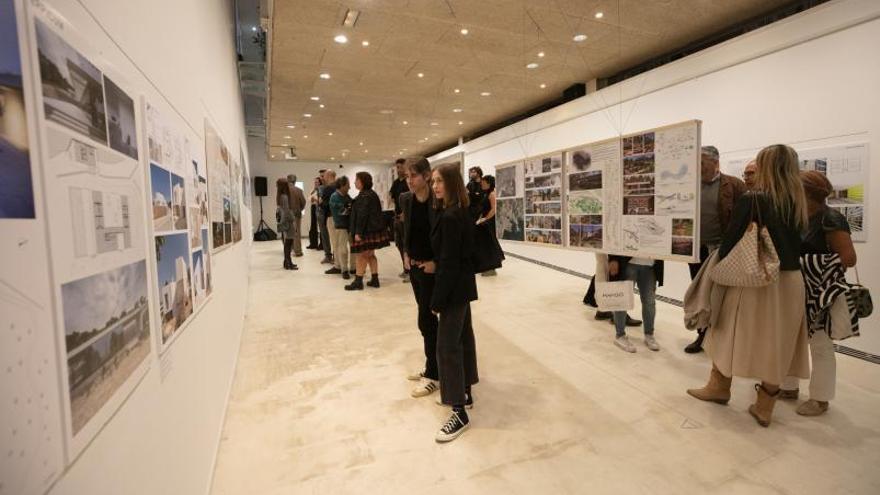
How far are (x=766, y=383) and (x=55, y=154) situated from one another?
10.1ft

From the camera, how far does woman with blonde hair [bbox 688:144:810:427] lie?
2.20 metres

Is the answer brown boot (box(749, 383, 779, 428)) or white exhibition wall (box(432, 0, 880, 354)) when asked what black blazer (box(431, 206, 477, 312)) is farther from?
white exhibition wall (box(432, 0, 880, 354))

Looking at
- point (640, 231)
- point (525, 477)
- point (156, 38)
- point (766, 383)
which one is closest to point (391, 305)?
point (640, 231)

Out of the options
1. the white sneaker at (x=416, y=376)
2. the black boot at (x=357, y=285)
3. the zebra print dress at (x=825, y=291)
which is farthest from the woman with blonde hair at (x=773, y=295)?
the black boot at (x=357, y=285)

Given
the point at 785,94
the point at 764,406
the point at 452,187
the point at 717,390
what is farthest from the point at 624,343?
the point at 785,94

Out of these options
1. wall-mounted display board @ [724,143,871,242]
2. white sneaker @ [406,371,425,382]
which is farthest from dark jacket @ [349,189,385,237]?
wall-mounted display board @ [724,143,871,242]

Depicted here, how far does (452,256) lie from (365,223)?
3762mm

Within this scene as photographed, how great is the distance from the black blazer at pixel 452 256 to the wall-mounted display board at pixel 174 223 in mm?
1118

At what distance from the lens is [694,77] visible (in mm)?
5195

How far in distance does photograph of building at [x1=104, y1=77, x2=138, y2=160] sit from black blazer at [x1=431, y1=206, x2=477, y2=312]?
4.74ft

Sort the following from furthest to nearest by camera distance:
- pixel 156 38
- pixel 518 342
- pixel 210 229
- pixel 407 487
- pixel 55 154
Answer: pixel 518 342 < pixel 210 229 < pixel 407 487 < pixel 156 38 < pixel 55 154

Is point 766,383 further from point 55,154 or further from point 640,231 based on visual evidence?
point 55,154

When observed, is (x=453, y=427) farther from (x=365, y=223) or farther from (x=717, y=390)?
(x=365, y=223)

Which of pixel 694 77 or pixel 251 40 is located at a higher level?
pixel 251 40
